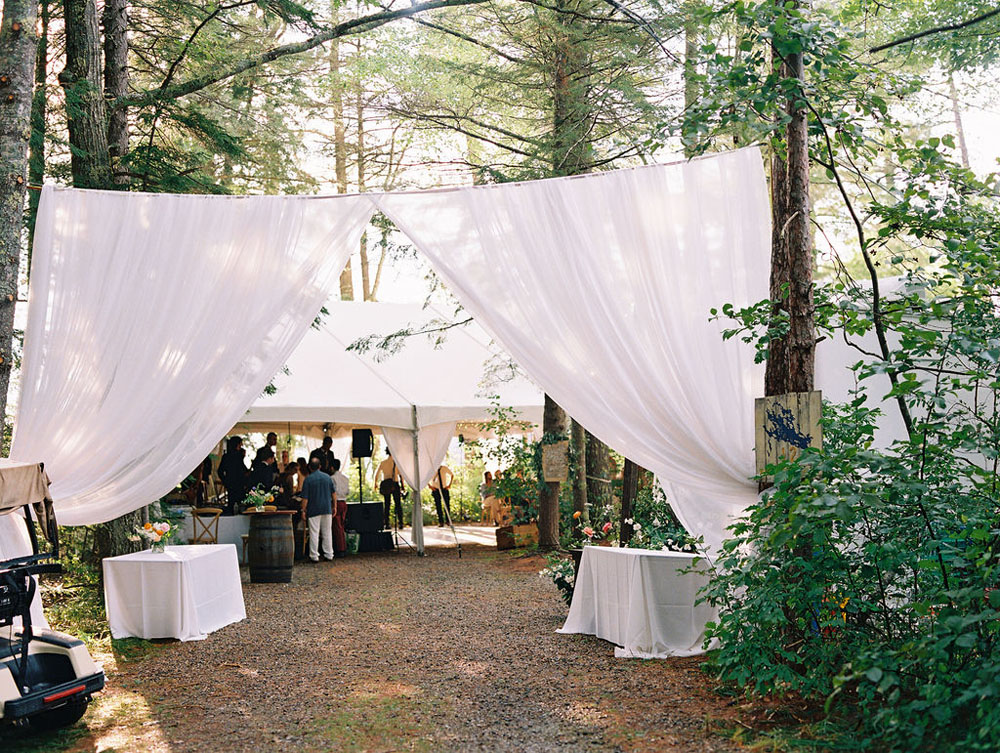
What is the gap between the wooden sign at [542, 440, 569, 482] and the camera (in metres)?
11.3

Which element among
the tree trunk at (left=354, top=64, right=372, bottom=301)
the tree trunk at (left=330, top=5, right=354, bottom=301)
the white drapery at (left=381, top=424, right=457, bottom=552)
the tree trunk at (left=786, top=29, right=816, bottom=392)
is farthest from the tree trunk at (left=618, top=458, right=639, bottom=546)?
the tree trunk at (left=330, top=5, right=354, bottom=301)

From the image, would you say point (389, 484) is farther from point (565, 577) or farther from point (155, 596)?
point (155, 596)

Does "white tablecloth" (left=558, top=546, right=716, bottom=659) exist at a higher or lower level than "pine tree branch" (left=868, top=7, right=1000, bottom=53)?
lower

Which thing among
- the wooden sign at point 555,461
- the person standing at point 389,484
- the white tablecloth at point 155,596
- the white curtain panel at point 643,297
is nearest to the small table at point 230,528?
the person standing at point 389,484

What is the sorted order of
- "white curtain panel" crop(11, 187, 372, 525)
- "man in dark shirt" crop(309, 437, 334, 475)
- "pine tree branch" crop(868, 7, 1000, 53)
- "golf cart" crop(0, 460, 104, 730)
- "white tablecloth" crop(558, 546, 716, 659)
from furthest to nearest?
"man in dark shirt" crop(309, 437, 334, 475), "white tablecloth" crop(558, 546, 716, 659), "white curtain panel" crop(11, 187, 372, 525), "pine tree branch" crop(868, 7, 1000, 53), "golf cart" crop(0, 460, 104, 730)

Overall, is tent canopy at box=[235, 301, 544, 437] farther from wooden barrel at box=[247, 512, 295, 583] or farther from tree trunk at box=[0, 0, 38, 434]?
tree trunk at box=[0, 0, 38, 434]

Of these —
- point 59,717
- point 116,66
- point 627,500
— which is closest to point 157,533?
point 59,717

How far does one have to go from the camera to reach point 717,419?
512cm

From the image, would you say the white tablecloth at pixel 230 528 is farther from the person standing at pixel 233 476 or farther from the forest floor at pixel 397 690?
the forest floor at pixel 397 690

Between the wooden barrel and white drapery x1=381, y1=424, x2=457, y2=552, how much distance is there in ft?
8.76

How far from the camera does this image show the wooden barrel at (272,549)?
9961mm

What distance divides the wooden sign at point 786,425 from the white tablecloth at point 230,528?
862cm

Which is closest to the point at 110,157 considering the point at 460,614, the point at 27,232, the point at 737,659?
the point at 27,232

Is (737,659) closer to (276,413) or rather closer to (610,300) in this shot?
(610,300)
